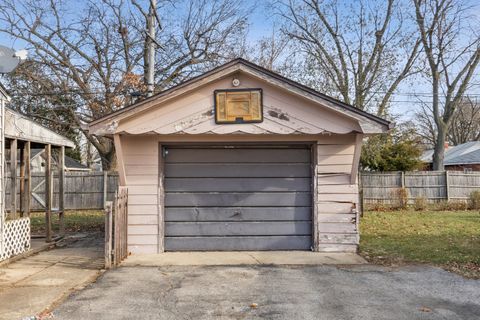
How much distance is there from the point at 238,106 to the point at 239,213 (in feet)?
6.97

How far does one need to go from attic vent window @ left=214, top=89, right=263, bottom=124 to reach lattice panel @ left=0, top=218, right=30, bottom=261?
14.1 ft

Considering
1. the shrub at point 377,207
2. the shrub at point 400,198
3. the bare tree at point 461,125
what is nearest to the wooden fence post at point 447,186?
the shrub at point 400,198

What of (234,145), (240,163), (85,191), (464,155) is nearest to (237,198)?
(240,163)

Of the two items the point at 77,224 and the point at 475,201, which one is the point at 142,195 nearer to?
the point at 77,224

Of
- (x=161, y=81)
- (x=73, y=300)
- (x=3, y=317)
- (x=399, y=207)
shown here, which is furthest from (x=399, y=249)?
(x=161, y=81)

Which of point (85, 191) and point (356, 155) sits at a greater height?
point (356, 155)

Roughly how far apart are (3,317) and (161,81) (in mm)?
20903

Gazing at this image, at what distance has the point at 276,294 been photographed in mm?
5758

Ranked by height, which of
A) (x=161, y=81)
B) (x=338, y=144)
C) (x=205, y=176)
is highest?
(x=161, y=81)

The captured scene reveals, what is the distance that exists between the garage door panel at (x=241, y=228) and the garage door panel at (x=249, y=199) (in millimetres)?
374

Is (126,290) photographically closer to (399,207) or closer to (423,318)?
(423,318)

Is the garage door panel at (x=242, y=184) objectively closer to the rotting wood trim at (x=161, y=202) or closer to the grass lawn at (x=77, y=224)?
the rotting wood trim at (x=161, y=202)

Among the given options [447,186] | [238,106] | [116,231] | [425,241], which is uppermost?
[238,106]

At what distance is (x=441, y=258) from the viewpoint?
812 cm
